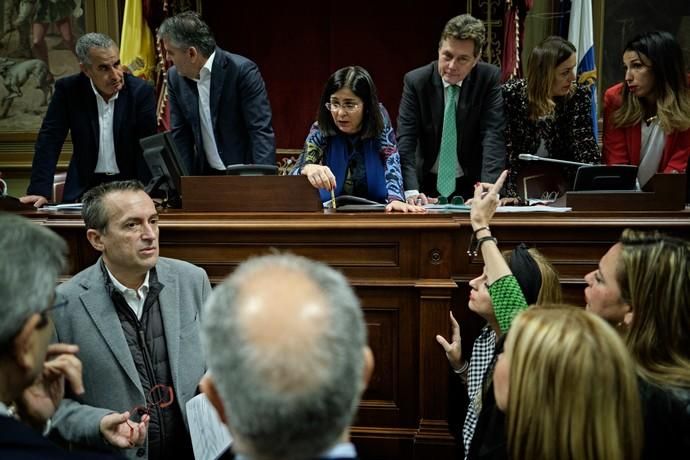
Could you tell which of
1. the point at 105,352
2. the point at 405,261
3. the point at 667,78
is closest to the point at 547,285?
the point at 405,261

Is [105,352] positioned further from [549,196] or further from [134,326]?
[549,196]

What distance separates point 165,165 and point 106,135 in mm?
1220

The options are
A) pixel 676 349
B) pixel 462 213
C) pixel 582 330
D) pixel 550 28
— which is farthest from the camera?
pixel 550 28

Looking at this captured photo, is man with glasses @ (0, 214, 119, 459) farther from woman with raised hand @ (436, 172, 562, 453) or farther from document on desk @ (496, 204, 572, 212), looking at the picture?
document on desk @ (496, 204, 572, 212)

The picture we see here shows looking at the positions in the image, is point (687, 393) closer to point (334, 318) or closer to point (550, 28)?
point (334, 318)

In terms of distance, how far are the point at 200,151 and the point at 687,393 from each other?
306 centimetres

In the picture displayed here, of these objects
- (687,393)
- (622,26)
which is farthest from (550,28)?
(687,393)

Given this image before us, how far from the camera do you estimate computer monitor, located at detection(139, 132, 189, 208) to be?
3051 millimetres

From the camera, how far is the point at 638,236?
177 cm

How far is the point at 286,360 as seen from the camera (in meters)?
0.84

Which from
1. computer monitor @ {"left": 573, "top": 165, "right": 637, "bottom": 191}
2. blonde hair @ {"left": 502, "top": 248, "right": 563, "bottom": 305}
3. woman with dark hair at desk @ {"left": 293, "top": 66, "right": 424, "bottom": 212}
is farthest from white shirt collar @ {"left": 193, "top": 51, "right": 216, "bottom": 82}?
blonde hair @ {"left": 502, "top": 248, "right": 563, "bottom": 305}

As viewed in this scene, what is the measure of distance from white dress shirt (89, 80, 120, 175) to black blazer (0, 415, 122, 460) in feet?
10.5

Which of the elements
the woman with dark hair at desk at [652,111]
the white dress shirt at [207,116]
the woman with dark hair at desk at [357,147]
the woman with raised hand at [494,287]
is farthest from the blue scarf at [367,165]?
the woman with dark hair at desk at [652,111]

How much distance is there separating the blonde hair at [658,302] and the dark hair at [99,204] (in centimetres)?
163
